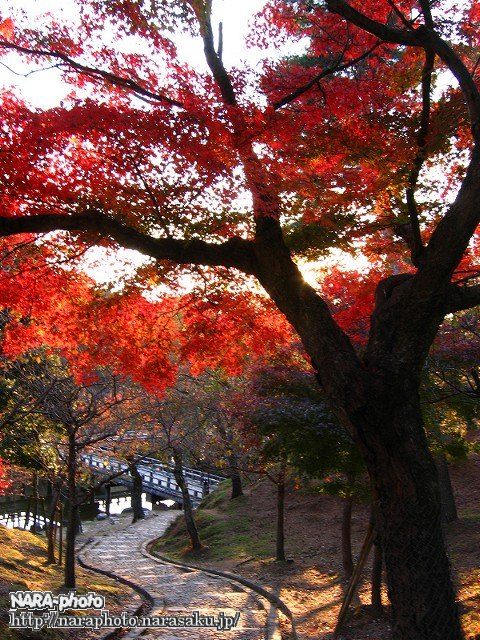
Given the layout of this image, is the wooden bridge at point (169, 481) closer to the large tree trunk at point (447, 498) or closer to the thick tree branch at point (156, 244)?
the large tree trunk at point (447, 498)

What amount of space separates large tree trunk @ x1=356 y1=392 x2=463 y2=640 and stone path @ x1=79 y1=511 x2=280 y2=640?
4661 mm

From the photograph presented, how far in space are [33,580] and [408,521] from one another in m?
9.14

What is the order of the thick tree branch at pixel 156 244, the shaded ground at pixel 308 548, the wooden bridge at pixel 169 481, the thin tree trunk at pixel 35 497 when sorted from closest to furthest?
the thick tree branch at pixel 156 244, the shaded ground at pixel 308 548, the thin tree trunk at pixel 35 497, the wooden bridge at pixel 169 481

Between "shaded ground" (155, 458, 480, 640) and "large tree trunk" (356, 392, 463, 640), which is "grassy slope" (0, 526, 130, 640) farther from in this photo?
"large tree trunk" (356, 392, 463, 640)

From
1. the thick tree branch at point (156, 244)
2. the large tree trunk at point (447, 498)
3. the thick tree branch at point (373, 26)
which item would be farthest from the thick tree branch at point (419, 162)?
the large tree trunk at point (447, 498)

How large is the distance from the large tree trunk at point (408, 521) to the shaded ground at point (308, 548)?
5.89 feet

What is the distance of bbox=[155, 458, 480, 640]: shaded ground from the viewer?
30.5 ft

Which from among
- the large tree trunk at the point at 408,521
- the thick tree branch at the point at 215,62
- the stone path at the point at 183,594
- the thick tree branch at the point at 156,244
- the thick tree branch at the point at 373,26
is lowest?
the stone path at the point at 183,594

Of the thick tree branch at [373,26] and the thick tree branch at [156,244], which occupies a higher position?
the thick tree branch at [373,26]

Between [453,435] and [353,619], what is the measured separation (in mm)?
5147

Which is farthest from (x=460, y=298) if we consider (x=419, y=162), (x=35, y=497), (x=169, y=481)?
(x=169, y=481)

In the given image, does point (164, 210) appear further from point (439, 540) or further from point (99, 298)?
point (439, 540)

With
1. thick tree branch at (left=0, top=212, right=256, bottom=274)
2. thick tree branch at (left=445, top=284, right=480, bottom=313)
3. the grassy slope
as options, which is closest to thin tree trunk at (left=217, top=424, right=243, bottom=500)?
the grassy slope

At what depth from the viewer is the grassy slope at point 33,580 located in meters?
7.73
